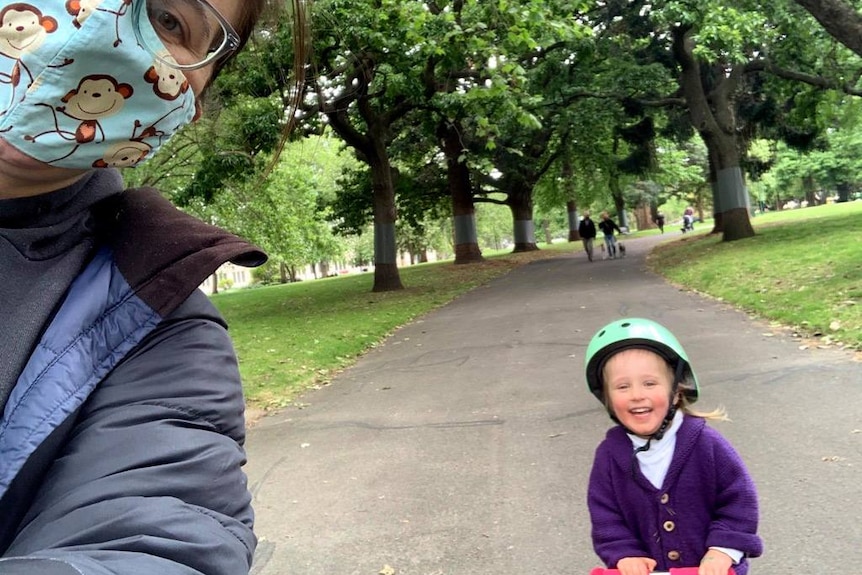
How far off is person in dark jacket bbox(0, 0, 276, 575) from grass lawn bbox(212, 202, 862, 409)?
6210mm

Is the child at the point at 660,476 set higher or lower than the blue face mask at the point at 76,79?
lower

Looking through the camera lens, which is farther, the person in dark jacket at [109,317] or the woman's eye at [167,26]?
the woman's eye at [167,26]

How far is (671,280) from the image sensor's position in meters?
15.5

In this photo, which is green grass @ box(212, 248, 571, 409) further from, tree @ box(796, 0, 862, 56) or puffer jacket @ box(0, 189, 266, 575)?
tree @ box(796, 0, 862, 56)

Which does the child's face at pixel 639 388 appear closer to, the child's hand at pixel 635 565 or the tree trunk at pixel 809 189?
the child's hand at pixel 635 565

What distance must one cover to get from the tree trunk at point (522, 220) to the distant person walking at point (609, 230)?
10.5 m

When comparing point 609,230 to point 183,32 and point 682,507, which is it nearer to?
point 682,507

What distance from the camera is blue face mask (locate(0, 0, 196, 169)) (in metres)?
1.10

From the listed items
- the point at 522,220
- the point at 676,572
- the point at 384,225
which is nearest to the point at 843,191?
the point at 522,220

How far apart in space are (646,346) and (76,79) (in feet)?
7.03

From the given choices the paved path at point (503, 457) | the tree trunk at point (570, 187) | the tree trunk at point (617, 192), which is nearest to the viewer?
the paved path at point (503, 457)

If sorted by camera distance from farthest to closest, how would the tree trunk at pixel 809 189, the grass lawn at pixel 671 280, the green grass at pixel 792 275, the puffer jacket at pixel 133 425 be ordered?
the tree trunk at pixel 809 189 < the grass lawn at pixel 671 280 < the green grass at pixel 792 275 < the puffer jacket at pixel 133 425

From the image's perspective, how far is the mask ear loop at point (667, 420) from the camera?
2.49m

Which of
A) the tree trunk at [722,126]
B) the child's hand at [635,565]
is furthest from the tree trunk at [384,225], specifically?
the child's hand at [635,565]
